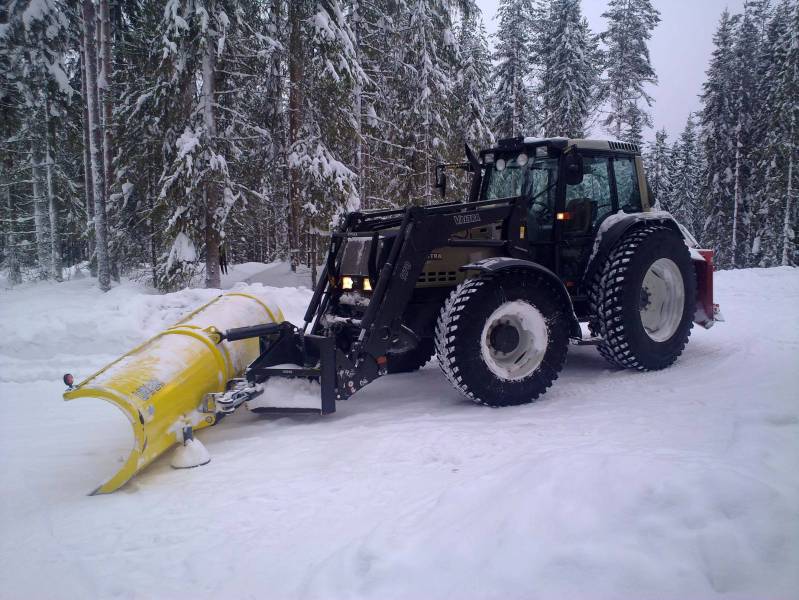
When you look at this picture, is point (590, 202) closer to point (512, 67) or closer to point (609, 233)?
point (609, 233)

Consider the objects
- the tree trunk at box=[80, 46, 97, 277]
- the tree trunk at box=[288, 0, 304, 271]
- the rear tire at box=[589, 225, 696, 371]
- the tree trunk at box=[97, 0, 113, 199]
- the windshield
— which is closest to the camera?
the rear tire at box=[589, 225, 696, 371]

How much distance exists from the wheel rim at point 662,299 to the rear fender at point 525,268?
1.53 metres

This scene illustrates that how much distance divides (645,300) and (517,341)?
2239 millimetres

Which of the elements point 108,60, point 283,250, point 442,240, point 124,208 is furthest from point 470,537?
point 283,250

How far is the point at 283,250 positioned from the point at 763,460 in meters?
25.6

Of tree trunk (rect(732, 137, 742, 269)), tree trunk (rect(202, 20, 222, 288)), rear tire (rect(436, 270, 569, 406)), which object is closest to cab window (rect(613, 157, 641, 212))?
rear tire (rect(436, 270, 569, 406))

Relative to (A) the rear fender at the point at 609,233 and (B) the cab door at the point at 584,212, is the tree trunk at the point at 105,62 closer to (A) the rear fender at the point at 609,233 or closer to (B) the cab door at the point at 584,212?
(B) the cab door at the point at 584,212

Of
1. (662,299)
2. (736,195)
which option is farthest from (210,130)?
(736,195)

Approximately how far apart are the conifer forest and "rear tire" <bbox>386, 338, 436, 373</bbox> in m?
3.46

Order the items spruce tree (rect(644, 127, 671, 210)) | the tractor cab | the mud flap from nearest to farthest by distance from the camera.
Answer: the tractor cab, the mud flap, spruce tree (rect(644, 127, 671, 210))

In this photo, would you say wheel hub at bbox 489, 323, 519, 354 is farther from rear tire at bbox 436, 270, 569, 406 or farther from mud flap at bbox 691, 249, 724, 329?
mud flap at bbox 691, 249, 724, 329

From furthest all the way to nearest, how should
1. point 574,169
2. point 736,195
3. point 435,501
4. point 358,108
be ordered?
point 736,195, point 358,108, point 574,169, point 435,501

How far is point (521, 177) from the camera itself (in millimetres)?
6375

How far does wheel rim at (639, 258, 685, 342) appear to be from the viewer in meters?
6.61
